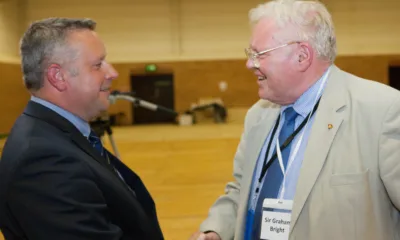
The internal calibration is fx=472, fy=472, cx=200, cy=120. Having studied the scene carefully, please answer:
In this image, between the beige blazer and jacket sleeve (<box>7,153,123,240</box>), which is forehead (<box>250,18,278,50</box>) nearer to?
the beige blazer

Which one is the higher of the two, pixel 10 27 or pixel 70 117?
pixel 10 27

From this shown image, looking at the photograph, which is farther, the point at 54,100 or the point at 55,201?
the point at 54,100

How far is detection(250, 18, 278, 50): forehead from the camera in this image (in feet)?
5.96

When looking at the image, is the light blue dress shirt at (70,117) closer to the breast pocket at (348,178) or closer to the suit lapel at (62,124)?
the suit lapel at (62,124)

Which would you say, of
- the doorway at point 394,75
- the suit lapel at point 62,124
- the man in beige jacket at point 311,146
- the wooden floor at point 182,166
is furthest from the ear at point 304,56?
the doorway at point 394,75

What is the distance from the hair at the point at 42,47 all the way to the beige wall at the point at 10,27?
11.4 metres

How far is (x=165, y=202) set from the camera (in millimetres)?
5336

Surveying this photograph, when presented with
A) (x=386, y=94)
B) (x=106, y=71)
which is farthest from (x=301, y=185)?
(x=106, y=71)

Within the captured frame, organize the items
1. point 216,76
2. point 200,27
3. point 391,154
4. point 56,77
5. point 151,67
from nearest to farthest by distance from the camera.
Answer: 1. point 391,154
2. point 56,77
3. point 151,67
4. point 216,76
5. point 200,27

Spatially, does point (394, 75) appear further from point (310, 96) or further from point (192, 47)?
point (310, 96)

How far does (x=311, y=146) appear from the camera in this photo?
67.6 inches

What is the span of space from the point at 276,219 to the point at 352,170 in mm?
338

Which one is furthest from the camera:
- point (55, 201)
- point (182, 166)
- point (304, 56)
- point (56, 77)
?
point (182, 166)

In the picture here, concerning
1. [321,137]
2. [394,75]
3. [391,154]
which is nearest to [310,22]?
[321,137]
